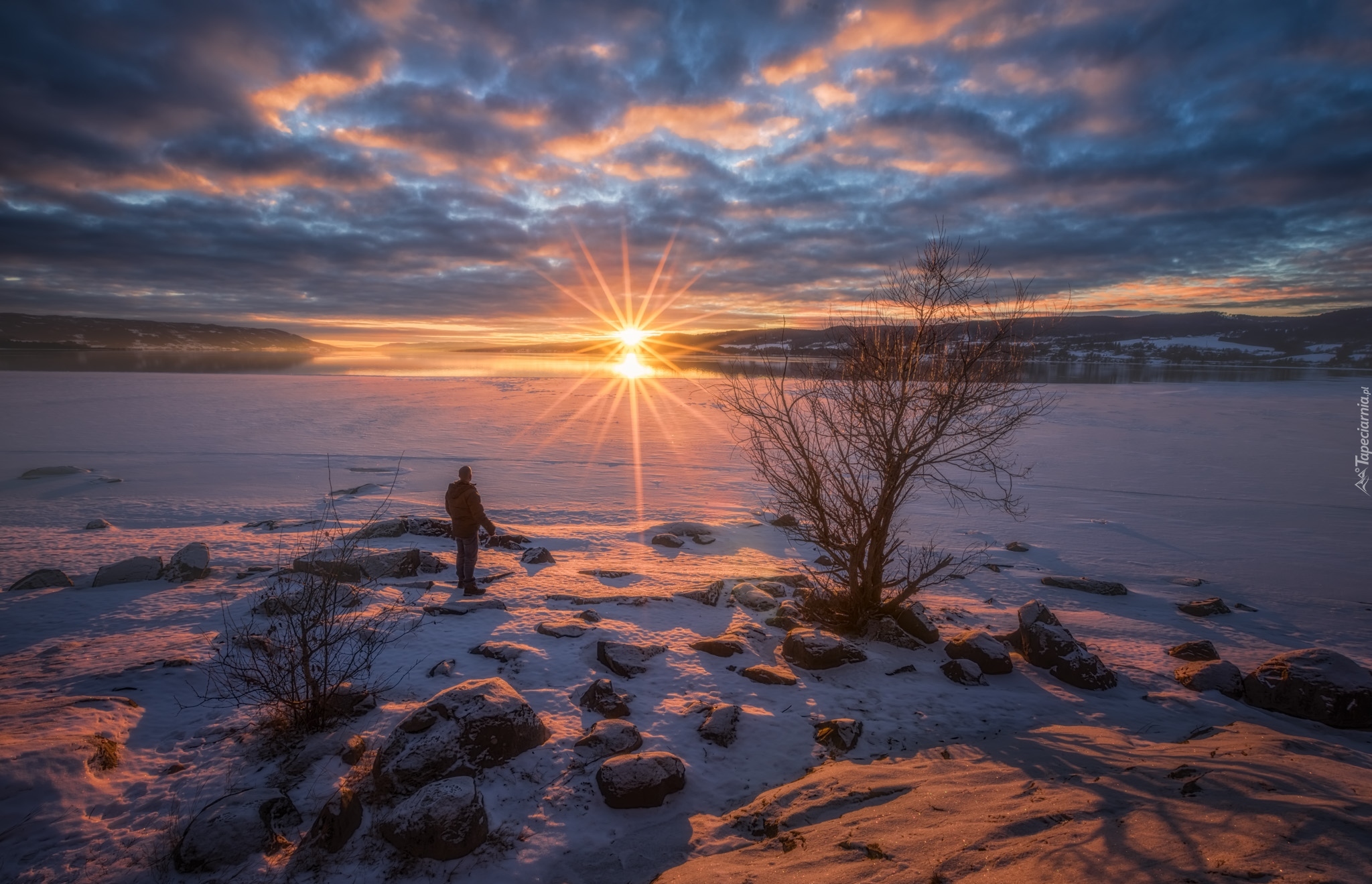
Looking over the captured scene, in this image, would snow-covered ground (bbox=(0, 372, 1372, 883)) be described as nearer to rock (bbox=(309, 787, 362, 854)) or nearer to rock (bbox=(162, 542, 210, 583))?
rock (bbox=(309, 787, 362, 854))

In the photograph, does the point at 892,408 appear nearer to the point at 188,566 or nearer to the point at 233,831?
the point at 233,831

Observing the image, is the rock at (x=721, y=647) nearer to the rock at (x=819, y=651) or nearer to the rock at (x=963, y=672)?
the rock at (x=819, y=651)

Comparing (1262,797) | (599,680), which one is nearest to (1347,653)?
(1262,797)

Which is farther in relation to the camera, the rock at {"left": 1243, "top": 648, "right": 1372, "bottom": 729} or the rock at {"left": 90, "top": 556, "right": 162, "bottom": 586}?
the rock at {"left": 90, "top": 556, "right": 162, "bottom": 586}

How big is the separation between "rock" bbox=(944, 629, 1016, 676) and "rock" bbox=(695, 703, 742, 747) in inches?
160

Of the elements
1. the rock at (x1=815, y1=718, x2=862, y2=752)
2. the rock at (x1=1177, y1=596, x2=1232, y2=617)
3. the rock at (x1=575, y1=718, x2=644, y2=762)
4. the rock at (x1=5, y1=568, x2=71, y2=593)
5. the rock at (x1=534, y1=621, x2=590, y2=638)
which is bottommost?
the rock at (x1=1177, y1=596, x2=1232, y2=617)

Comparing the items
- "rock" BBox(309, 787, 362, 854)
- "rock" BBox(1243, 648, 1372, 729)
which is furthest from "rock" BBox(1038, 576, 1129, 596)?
"rock" BBox(309, 787, 362, 854)

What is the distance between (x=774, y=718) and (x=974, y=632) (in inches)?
161

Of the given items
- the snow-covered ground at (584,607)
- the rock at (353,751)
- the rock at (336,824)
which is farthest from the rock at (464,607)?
the rock at (336,824)

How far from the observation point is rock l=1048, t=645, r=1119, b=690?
8.45 m

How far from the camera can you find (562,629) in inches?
353

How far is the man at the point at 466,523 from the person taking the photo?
404 inches

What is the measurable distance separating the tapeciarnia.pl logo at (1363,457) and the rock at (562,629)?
86.4ft

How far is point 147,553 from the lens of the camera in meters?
12.0
